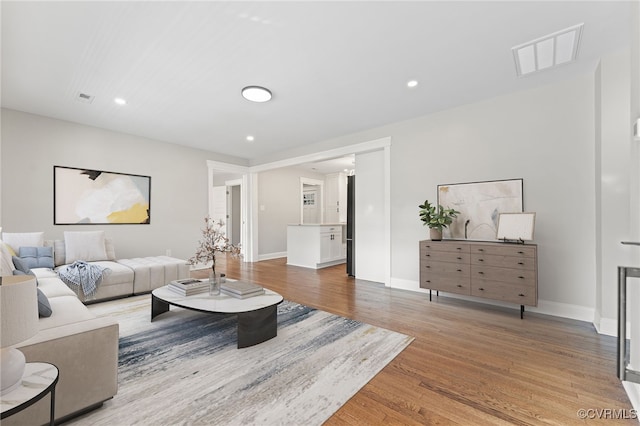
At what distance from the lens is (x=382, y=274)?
14.6ft

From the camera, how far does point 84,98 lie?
336 cm

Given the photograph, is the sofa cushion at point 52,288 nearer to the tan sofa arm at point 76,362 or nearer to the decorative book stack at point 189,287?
the decorative book stack at point 189,287

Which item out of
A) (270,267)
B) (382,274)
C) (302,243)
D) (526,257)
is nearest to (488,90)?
(526,257)

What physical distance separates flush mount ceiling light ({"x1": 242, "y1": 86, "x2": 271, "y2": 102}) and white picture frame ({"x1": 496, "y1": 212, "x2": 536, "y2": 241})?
9.72 ft

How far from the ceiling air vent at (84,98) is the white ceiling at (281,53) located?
90 millimetres

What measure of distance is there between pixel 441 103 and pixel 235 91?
251 cm

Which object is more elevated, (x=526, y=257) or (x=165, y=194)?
(x=165, y=194)

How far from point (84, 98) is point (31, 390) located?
3.65 m

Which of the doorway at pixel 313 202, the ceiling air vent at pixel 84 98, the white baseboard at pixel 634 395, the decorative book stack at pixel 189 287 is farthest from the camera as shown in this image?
the doorway at pixel 313 202

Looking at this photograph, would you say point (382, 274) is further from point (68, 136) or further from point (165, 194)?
point (68, 136)

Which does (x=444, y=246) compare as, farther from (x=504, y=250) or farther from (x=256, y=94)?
(x=256, y=94)

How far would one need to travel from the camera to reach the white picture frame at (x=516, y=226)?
2805 mm

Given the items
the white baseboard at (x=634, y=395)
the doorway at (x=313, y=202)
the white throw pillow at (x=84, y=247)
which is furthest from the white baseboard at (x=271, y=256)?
the white baseboard at (x=634, y=395)

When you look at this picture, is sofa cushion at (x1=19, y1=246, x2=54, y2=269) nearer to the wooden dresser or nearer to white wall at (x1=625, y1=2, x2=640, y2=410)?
the wooden dresser
